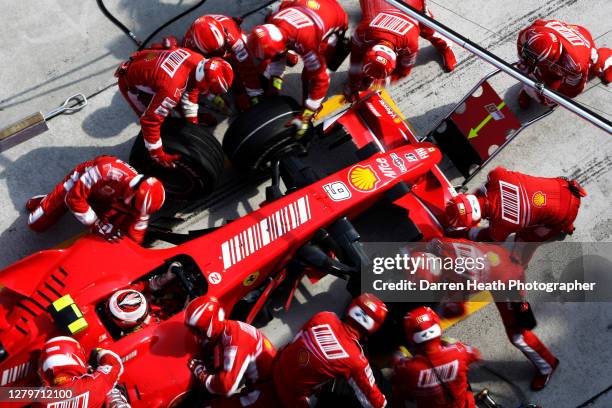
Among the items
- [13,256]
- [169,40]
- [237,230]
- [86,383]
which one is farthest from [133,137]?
[86,383]

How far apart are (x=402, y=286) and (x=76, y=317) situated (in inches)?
96.2

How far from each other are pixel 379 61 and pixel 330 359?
2.75m

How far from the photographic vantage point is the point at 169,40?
19.6ft

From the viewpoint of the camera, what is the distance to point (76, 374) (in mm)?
4262

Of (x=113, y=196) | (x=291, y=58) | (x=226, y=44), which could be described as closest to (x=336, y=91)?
(x=291, y=58)

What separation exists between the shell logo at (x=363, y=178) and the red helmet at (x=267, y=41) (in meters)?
1.19

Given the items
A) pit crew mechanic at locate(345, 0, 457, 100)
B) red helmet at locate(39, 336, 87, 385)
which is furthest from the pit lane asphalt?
→ red helmet at locate(39, 336, 87, 385)

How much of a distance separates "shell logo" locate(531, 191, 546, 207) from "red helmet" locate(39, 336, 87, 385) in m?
3.57

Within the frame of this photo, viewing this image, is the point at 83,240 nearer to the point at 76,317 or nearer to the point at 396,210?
the point at 76,317

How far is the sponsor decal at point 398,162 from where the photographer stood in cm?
566

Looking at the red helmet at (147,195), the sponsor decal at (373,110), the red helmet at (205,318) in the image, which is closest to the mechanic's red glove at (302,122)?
the sponsor decal at (373,110)

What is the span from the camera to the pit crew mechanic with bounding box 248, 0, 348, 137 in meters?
5.62

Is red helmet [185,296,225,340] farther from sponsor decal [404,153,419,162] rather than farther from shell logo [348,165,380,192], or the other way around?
sponsor decal [404,153,419,162]

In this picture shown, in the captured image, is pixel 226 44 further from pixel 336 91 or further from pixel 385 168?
pixel 385 168
